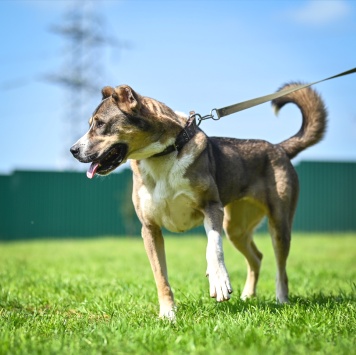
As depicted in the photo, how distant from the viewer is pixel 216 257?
471 centimetres

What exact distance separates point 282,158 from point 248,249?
43.0 inches

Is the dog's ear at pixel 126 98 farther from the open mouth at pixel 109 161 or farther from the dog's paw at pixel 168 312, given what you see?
the dog's paw at pixel 168 312

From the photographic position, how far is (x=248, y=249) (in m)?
6.66

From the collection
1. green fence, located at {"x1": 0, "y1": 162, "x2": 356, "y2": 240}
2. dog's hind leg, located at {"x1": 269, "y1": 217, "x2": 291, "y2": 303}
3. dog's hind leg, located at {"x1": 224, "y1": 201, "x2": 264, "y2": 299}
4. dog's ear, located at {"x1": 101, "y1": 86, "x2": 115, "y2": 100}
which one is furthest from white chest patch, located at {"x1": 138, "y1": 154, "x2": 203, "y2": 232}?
green fence, located at {"x1": 0, "y1": 162, "x2": 356, "y2": 240}

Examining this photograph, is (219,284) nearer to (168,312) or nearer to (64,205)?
(168,312)

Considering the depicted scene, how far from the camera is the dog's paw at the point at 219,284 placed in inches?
177

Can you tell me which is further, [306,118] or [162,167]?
[306,118]

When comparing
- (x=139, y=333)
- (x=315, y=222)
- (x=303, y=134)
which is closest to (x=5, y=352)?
(x=139, y=333)

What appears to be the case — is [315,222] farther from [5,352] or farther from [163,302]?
[5,352]

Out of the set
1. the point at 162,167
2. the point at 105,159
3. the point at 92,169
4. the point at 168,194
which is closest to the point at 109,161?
the point at 105,159

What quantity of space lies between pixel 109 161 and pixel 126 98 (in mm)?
523

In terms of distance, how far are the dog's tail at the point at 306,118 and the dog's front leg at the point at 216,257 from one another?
68.9 inches

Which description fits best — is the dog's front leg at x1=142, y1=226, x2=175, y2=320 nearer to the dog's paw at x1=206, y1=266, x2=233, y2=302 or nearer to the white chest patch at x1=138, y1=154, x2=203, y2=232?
the white chest patch at x1=138, y1=154, x2=203, y2=232

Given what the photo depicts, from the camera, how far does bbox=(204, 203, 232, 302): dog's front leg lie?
14.9 feet
